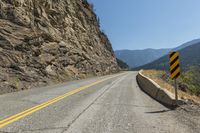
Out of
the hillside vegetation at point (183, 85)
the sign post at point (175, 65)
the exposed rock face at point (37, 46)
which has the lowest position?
the hillside vegetation at point (183, 85)

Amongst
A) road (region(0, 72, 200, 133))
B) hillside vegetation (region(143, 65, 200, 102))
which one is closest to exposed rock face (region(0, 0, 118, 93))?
road (region(0, 72, 200, 133))

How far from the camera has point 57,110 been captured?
8461 mm

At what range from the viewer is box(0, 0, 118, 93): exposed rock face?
2031cm

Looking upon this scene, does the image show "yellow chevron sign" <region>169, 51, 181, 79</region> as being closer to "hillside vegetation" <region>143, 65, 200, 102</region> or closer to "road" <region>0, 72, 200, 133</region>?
"road" <region>0, 72, 200, 133</region>

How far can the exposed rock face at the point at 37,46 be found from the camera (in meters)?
20.3

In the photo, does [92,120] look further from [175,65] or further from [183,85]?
[183,85]

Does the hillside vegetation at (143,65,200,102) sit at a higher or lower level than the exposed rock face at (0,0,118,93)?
lower

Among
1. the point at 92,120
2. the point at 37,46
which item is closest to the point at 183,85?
the point at 37,46

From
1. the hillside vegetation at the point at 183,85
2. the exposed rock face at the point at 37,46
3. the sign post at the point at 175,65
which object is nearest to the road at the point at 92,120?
the sign post at the point at 175,65

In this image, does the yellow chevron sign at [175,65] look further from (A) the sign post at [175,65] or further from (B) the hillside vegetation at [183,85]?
(B) the hillside vegetation at [183,85]

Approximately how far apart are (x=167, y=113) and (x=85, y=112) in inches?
106

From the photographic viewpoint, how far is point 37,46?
25906 mm

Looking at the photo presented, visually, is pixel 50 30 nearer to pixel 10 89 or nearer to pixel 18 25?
pixel 18 25

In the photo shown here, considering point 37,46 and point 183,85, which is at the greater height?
point 37,46
